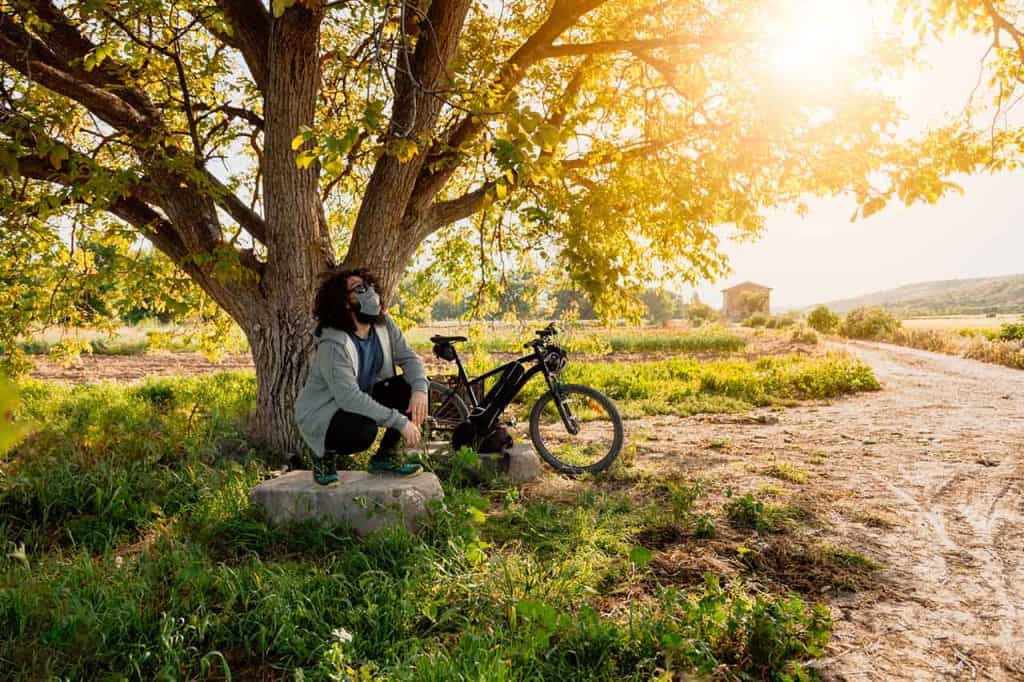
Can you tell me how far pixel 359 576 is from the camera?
3459 mm

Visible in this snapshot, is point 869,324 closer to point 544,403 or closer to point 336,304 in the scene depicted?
point 544,403

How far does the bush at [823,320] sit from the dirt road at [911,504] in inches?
781

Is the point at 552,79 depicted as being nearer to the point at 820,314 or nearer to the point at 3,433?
the point at 3,433

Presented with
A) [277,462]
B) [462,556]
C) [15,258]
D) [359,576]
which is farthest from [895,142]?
[15,258]

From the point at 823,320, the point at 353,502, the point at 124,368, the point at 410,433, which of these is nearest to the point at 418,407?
the point at 410,433

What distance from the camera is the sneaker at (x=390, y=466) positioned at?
4484 mm

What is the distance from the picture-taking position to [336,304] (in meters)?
4.16

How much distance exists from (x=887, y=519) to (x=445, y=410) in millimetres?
4099

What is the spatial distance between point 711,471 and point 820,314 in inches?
1084

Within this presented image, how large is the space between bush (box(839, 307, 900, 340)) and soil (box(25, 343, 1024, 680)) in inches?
666

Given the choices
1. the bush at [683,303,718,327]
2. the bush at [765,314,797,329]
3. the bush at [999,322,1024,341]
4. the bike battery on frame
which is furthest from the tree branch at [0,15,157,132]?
the bush at [683,303,718,327]

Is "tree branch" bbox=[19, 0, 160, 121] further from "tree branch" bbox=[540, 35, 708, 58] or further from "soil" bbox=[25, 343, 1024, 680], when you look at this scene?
"soil" bbox=[25, 343, 1024, 680]

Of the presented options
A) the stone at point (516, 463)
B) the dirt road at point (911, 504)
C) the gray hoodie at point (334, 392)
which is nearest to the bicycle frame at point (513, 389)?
the stone at point (516, 463)

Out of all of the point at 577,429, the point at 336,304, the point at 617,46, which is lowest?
the point at 577,429
